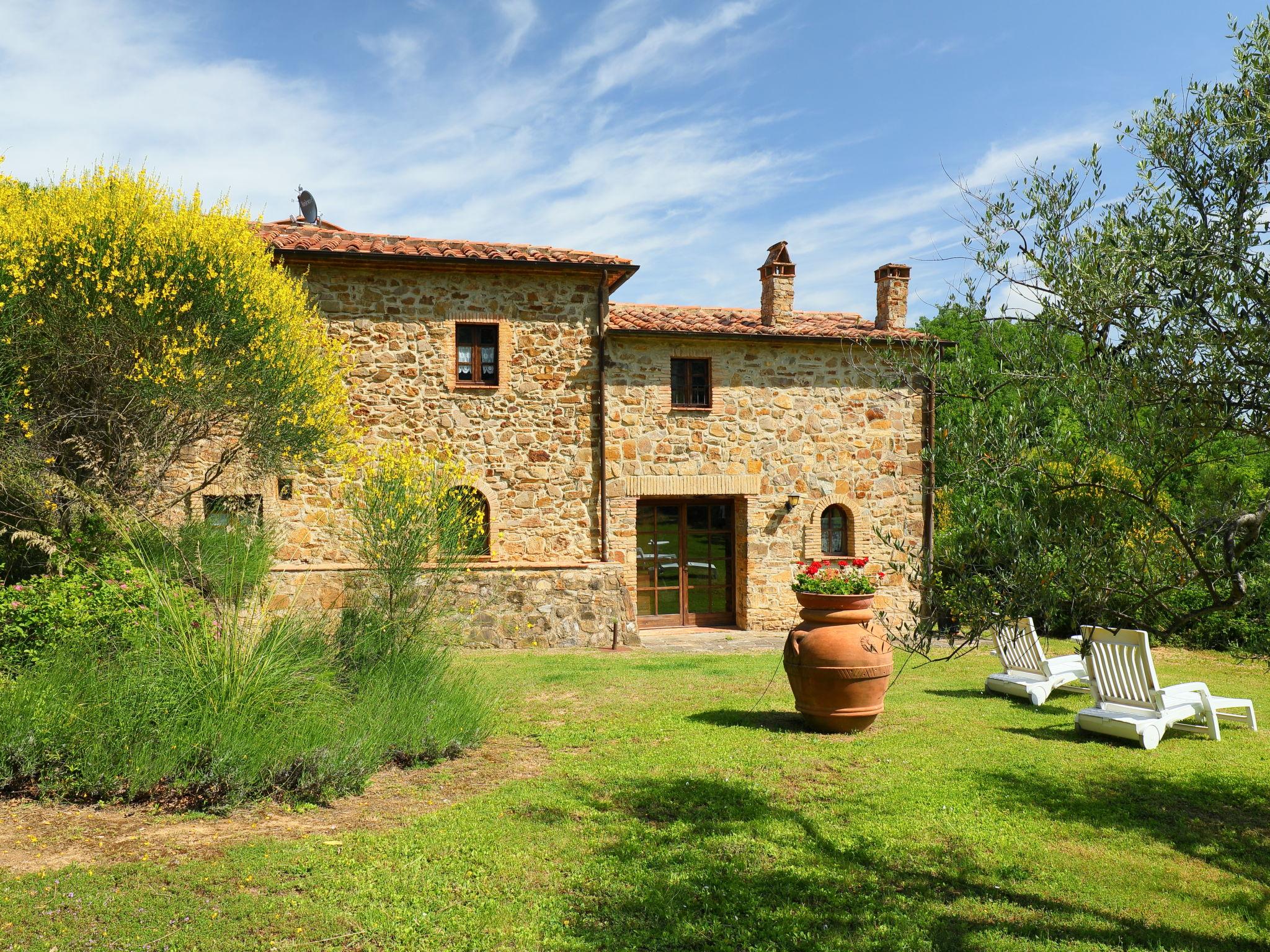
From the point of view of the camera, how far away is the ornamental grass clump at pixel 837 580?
7.59 meters

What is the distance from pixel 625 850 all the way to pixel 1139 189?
4.19 meters

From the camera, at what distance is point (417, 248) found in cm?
1465

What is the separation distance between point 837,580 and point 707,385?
8.55m

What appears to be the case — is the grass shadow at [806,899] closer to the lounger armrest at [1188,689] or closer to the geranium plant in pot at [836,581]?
the geranium plant in pot at [836,581]

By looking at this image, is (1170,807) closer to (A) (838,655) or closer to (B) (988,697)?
(A) (838,655)

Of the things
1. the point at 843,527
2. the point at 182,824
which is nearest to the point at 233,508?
the point at 182,824

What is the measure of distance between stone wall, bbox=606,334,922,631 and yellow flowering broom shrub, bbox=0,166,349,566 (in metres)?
6.20

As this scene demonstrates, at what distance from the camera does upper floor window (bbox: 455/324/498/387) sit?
49.1 feet

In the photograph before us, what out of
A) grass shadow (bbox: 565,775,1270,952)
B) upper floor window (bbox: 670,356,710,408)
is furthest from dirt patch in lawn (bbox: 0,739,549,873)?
upper floor window (bbox: 670,356,710,408)

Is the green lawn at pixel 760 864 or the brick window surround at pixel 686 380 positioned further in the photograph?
the brick window surround at pixel 686 380

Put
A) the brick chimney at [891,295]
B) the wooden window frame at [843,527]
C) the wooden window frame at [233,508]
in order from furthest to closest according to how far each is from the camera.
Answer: the brick chimney at [891,295] < the wooden window frame at [843,527] < the wooden window frame at [233,508]

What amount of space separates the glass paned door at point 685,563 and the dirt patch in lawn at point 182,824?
32.2 ft

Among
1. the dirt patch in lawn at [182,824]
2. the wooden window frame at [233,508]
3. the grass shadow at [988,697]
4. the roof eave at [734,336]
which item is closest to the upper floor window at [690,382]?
the roof eave at [734,336]

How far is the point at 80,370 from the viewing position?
896 centimetres
